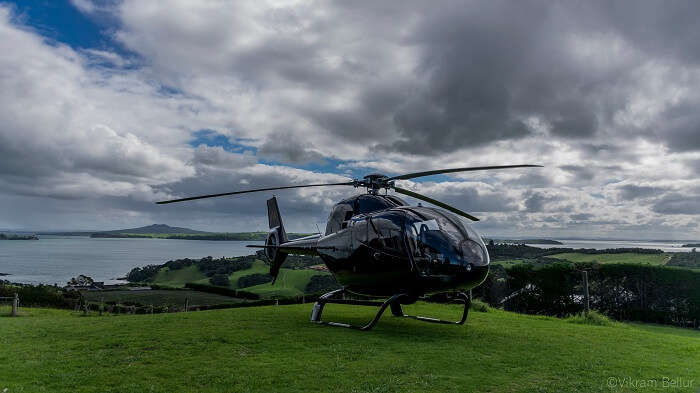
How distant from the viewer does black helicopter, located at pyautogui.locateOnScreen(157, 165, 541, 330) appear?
9.98 metres

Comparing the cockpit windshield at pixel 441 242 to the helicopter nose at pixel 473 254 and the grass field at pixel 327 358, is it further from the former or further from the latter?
the grass field at pixel 327 358

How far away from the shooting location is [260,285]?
57.7m

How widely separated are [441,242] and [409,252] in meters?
0.82

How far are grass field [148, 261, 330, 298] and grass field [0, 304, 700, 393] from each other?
96.2 feet

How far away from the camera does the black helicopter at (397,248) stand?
32.8 feet

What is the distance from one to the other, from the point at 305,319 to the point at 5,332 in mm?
8301

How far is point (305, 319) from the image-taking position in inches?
536

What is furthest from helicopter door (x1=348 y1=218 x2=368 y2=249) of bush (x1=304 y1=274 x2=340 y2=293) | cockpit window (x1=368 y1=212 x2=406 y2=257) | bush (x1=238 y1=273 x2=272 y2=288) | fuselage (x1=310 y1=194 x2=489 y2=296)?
bush (x1=238 y1=273 x2=272 y2=288)

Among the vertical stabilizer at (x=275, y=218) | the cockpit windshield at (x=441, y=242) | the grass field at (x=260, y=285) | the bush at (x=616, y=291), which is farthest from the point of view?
the grass field at (x=260, y=285)

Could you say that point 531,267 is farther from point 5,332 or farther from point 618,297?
point 5,332

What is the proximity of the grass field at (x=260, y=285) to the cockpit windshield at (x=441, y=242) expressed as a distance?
31.0 metres

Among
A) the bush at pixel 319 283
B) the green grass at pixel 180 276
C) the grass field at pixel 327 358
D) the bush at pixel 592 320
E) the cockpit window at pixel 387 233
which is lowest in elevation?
the green grass at pixel 180 276

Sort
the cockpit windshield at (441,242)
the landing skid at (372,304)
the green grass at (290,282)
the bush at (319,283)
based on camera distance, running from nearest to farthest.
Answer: the cockpit windshield at (441,242), the landing skid at (372,304), the bush at (319,283), the green grass at (290,282)

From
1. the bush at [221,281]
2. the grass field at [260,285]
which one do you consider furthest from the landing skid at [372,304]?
the bush at [221,281]
